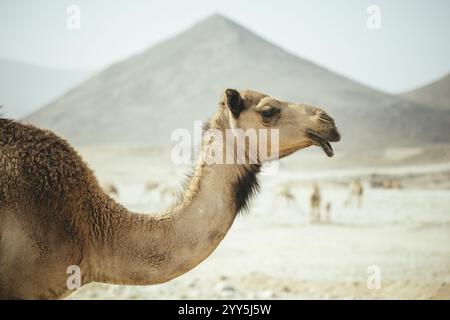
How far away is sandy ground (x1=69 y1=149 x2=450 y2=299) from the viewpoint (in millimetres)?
9305

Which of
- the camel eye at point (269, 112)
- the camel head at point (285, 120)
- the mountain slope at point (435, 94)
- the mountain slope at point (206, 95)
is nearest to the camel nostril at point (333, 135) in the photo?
the camel head at point (285, 120)

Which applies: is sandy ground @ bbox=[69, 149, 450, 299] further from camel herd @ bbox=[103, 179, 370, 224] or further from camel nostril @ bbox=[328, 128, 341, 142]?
camel nostril @ bbox=[328, 128, 341, 142]

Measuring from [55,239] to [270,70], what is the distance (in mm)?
136123

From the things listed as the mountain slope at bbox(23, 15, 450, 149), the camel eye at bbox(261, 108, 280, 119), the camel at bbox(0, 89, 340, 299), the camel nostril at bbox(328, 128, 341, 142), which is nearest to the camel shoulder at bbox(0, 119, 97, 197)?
the camel at bbox(0, 89, 340, 299)

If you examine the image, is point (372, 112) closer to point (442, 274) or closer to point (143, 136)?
point (143, 136)

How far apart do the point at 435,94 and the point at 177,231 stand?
121m

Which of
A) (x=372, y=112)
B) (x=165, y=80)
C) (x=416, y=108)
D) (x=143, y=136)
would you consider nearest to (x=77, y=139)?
(x=143, y=136)

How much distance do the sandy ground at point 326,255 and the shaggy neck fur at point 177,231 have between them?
474 millimetres

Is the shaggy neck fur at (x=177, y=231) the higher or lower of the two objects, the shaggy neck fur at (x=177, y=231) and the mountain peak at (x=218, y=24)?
the lower

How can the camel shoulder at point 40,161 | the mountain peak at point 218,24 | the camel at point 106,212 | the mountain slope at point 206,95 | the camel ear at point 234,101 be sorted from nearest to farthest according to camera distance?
the camel at point 106,212 < the camel shoulder at point 40,161 < the camel ear at point 234,101 < the mountain slope at point 206,95 < the mountain peak at point 218,24

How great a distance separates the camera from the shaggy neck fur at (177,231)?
3.56 metres

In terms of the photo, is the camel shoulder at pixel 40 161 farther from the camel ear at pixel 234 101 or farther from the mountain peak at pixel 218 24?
the mountain peak at pixel 218 24

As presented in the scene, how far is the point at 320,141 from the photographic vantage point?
3705mm
